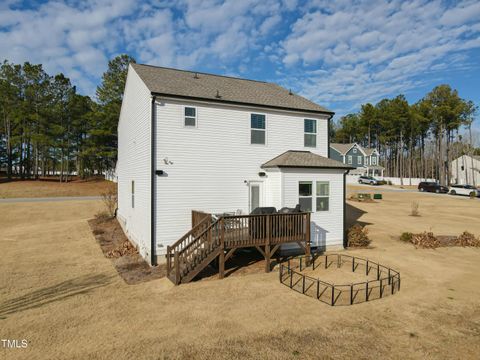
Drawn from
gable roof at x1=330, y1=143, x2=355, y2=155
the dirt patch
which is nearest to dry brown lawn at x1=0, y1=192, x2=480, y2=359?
the dirt patch

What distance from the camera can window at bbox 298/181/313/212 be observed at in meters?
13.8

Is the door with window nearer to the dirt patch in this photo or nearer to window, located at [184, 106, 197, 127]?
window, located at [184, 106, 197, 127]

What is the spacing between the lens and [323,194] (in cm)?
1439

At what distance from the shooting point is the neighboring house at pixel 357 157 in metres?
67.4

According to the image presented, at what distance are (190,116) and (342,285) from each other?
9.25m

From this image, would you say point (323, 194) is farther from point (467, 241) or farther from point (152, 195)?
point (467, 241)

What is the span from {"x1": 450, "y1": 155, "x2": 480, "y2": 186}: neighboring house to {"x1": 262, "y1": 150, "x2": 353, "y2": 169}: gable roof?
7244 cm

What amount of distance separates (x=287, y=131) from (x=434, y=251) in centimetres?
984

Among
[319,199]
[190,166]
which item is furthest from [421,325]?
[190,166]

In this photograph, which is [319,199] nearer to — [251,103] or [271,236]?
[271,236]

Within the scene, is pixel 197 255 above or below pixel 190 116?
below

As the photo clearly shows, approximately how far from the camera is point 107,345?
6.54 meters

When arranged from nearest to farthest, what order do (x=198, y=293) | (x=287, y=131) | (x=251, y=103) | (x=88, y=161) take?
(x=198, y=293)
(x=251, y=103)
(x=287, y=131)
(x=88, y=161)

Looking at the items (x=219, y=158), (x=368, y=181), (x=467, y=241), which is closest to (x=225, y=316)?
(x=219, y=158)
